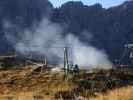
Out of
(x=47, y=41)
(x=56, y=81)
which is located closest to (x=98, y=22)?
Result: (x=47, y=41)

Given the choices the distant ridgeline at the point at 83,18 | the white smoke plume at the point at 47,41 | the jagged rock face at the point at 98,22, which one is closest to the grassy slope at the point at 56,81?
the white smoke plume at the point at 47,41

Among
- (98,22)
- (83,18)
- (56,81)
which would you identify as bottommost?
(56,81)

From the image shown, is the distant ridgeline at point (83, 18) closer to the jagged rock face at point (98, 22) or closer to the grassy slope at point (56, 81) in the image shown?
the jagged rock face at point (98, 22)

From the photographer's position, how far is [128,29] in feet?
382

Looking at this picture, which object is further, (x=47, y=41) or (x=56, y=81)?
(x=47, y=41)

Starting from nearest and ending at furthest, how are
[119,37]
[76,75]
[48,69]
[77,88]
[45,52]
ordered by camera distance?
[77,88] < [76,75] < [48,69] < [45,52] < [119,37]

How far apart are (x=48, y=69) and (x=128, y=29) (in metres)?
74.5

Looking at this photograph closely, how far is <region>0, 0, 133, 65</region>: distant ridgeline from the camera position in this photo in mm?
106938

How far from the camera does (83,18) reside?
11531 cm

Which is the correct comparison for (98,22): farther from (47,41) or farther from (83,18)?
(47,41)

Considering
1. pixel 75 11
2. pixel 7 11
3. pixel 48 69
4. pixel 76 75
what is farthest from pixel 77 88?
pixel 75 11

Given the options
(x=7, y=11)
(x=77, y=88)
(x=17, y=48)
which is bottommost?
(x=77, y=88)

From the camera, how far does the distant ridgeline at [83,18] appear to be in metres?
107

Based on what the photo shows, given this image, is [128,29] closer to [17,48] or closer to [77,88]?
[17,48]
